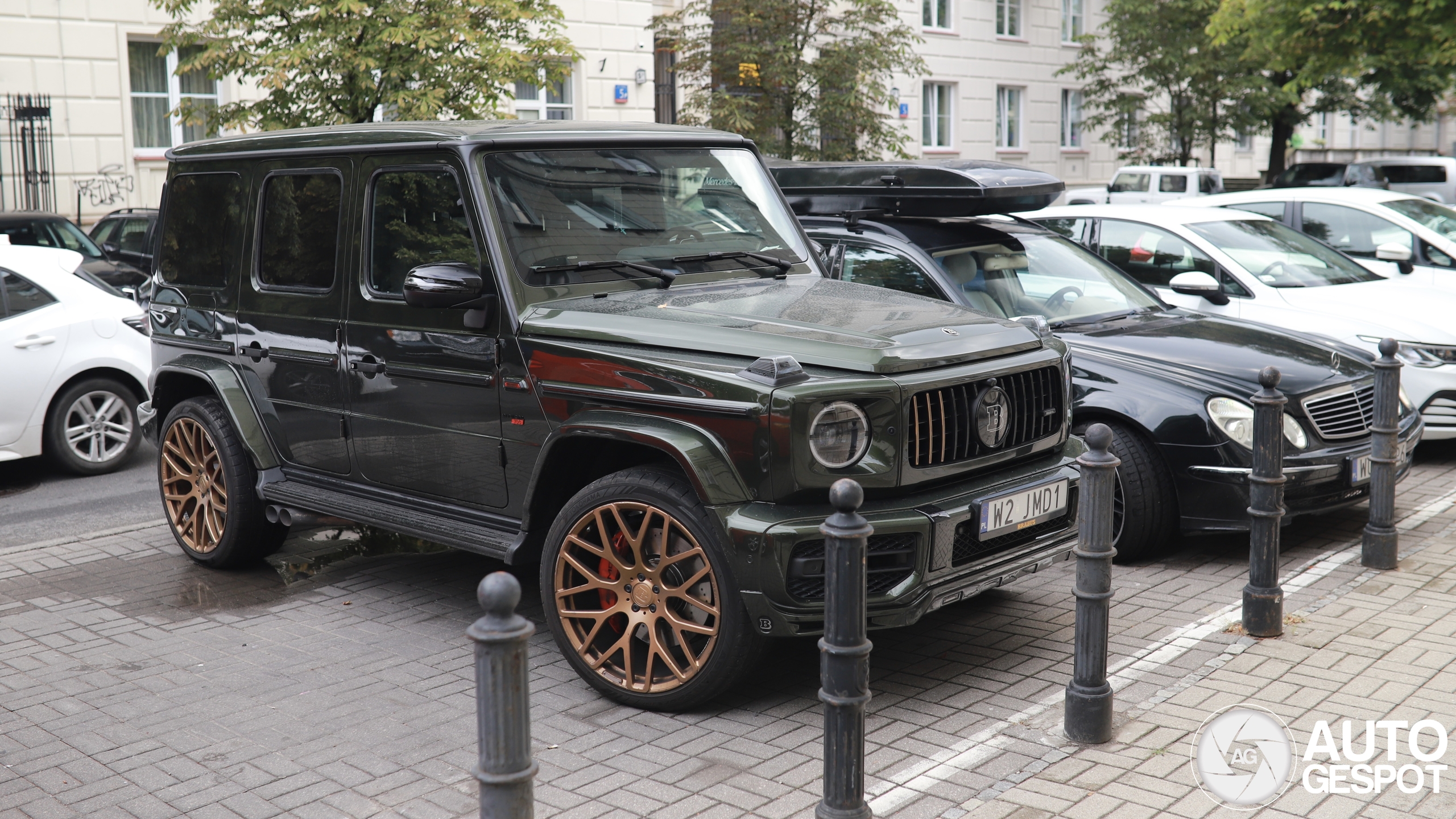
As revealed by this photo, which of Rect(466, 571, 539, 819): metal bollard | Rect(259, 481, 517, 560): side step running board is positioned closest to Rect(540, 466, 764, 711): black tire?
Rect(259, 481, 517, 560): side step running board

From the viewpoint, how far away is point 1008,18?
109ft

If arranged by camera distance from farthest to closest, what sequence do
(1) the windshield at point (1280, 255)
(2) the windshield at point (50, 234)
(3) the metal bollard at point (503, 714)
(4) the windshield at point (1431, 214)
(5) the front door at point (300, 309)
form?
1. (2) the windshield at point (50, 234)
2. (4) the windshield at point (1431, 214)
3. (1) the windshield at point (1280, 255)
4. (5) the front door at point (300, 309)
5. (3) the metal bollard at point (503, 714)

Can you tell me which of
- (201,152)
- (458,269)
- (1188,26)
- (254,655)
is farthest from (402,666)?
(1188,26)

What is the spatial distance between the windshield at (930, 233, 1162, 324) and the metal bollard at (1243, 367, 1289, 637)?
1671mm

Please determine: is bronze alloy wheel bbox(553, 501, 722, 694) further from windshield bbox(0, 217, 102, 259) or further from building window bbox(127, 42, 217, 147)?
building window bbox(127, 42, 217, 147)

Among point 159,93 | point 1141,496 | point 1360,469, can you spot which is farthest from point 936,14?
point 1141,496

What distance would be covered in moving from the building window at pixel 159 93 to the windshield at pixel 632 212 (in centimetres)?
1401

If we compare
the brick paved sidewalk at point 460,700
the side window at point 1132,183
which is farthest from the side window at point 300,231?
the side window at point 1132,183

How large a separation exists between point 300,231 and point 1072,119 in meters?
32.0

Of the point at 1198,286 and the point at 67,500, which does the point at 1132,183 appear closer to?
the point at 1198,286

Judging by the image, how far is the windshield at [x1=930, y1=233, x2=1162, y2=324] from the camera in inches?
272

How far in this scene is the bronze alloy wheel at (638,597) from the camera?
4516 millimetres

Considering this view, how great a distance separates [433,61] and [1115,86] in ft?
82.2

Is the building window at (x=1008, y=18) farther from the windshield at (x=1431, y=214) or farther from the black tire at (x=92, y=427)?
the black tire at (x=92, y=427)
